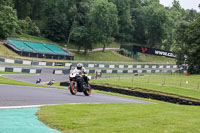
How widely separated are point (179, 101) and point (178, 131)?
20.5 metres

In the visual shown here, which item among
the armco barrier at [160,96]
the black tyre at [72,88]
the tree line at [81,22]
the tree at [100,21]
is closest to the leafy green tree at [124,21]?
the tree line at [81,22]

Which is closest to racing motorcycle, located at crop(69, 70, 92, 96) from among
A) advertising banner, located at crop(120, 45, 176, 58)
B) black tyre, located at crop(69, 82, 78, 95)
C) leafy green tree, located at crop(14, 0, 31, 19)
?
black tyre, located at crop(69, 82, 78, 95)

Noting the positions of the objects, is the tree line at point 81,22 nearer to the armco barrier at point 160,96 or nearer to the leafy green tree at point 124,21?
the leafy green tree at point 124,21

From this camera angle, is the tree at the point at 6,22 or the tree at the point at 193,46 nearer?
the tree at the point at 193,46

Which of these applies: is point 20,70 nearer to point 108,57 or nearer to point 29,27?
point 29,27

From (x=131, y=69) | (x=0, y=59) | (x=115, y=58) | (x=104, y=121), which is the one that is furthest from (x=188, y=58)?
(x=104, y=121)

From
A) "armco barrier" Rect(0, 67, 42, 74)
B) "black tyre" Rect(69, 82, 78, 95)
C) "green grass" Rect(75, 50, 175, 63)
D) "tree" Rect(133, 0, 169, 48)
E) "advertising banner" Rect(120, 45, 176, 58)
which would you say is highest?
"tree" Rect(133, 0, 169, 48)

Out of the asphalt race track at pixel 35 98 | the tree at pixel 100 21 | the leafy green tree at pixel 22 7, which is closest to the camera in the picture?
the asphalt race track at pixel 35 98

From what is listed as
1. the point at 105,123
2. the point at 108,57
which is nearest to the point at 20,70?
the point at 108,57

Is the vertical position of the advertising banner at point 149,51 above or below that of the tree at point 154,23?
below

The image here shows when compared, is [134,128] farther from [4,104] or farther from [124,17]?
[124,17]

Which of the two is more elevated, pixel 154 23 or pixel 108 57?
pixel 154 23

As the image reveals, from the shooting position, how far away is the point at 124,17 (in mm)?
101062

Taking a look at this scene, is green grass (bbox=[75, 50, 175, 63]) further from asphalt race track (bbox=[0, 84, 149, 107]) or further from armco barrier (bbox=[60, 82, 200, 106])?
asphalt race track (bbox=[0, 84, 149, 107])
